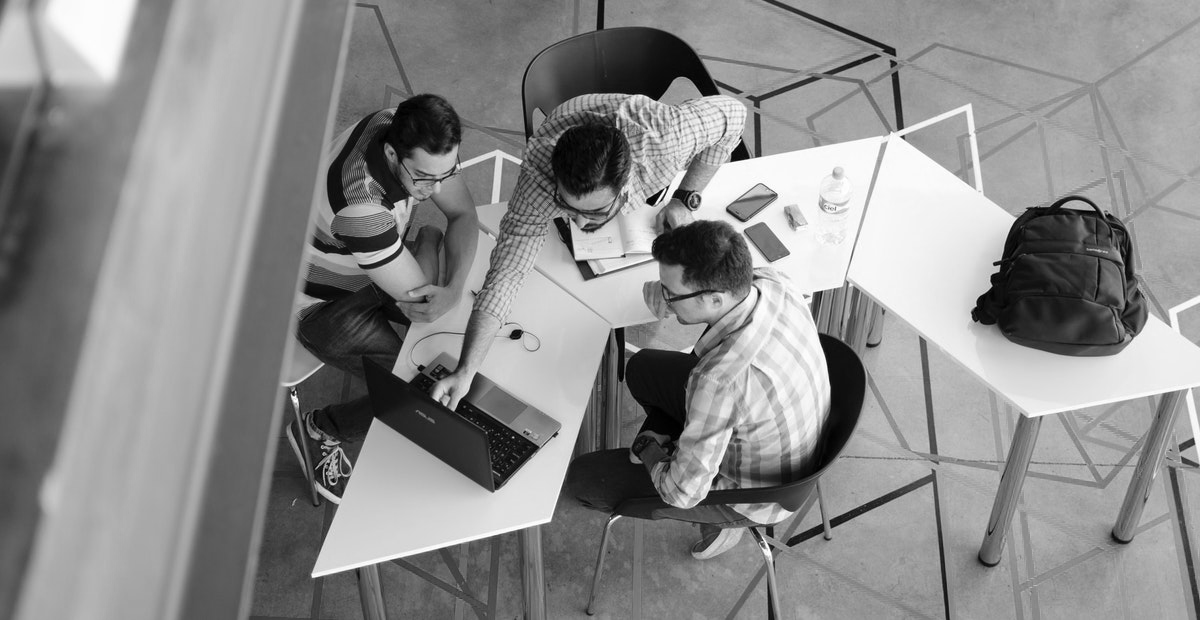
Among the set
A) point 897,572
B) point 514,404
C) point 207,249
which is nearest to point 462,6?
point 514,404

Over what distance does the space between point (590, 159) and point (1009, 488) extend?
164cm

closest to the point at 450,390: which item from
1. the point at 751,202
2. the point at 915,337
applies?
the point at 751,202

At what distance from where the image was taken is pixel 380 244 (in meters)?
2.80

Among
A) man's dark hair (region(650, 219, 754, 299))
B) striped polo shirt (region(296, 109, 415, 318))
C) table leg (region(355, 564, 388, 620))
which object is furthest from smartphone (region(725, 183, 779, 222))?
table leg (region(355, 564, 388, 620))

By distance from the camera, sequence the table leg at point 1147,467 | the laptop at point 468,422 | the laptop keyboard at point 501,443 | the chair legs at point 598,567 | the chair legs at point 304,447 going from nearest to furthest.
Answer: the laptop at point 468,422 < the laptop keyboard at point 501,443 < the table leg at point 1147,467 < the chair legs at point 598,567 < the chair legs at point 304,447

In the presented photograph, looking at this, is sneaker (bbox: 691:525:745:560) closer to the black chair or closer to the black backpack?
the black chair

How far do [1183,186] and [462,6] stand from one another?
10.9 feet

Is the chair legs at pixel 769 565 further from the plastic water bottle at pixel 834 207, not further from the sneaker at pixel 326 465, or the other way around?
the sneaker at pixel 326 465

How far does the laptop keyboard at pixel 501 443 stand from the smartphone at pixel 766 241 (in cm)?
94

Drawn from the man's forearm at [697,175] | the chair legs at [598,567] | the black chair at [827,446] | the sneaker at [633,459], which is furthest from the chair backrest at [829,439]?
the man's forearm at [697,175]

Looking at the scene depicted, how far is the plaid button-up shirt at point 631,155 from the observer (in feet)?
9.48

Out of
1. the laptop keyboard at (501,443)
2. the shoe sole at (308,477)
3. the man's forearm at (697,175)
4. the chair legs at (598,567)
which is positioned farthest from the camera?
the shoe sole at (308,477)

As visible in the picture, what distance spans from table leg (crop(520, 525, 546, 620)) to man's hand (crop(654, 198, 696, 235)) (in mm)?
970

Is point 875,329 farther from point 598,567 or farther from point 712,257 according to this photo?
point 712,257
